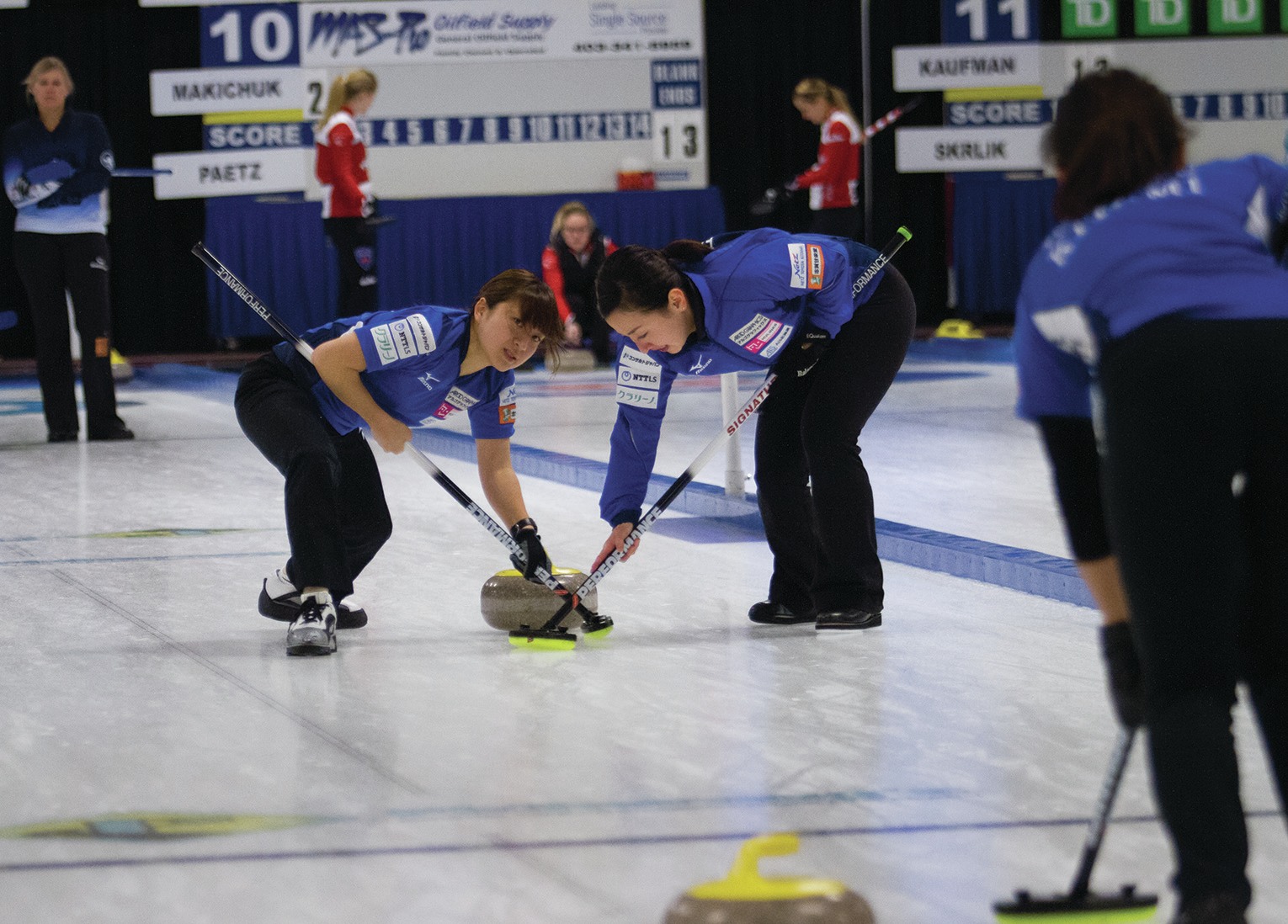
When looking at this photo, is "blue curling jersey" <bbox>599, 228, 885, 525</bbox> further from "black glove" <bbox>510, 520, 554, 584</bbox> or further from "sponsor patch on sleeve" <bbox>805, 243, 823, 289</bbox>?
"black glove" <bbox>510, 520, 554, 584</bbox>

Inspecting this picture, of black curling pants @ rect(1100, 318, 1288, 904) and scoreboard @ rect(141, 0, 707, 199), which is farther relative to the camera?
scoreboard @ rect(141, 0, 707, 199)

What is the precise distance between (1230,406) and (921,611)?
1950 millimetres

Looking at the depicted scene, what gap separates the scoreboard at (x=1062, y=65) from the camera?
10.8 meters

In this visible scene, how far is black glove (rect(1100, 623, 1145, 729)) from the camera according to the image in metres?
1.71

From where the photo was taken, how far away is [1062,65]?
1101 cm

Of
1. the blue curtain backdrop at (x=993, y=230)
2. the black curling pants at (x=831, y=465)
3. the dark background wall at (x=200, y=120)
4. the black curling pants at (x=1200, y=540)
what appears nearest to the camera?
the black curling pants at (x=1200, y=540)

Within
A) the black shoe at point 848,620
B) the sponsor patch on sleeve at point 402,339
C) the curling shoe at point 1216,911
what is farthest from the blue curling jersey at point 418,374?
the curling shoe at point 1216,911

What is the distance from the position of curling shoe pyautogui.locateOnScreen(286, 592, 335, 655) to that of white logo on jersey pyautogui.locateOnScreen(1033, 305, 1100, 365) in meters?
1.81

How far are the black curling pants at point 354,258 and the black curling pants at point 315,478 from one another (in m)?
4.90

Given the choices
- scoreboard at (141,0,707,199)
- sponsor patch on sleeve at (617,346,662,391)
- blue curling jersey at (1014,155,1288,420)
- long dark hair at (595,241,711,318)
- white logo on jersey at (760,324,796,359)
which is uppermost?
scoreboard at (141,0,707,199)

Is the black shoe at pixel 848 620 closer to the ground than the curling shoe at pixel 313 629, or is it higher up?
closer to the ground

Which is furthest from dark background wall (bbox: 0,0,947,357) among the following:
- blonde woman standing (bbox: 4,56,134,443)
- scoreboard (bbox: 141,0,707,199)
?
blonde woman standing (bbox: 4,56,134,443)

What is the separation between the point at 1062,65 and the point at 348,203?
16.8 feet

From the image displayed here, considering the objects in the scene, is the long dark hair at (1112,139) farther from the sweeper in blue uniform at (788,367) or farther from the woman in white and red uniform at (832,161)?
the woman in white and red uniform at (832,161)
